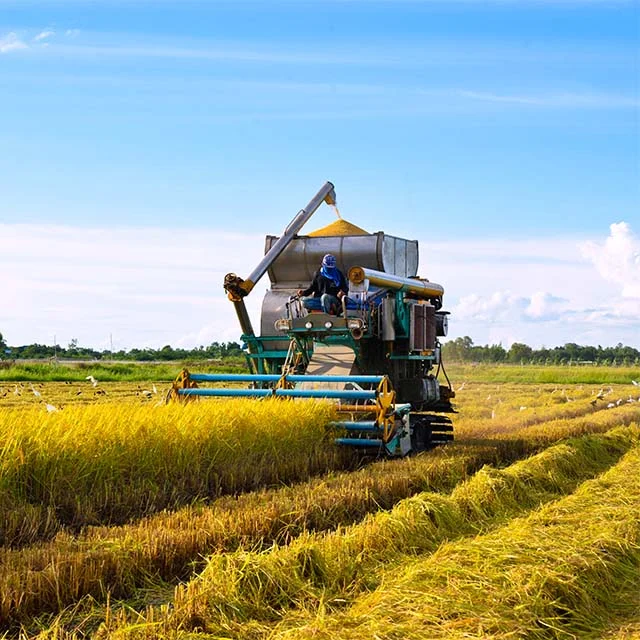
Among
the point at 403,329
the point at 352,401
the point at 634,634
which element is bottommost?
the point at 634,634

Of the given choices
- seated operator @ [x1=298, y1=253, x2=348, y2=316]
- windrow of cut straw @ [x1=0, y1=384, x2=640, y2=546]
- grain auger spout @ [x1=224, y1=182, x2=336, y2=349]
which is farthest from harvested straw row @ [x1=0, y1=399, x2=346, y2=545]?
grain auger spout @ [x1=224, y1=182, x2=336, y2=349]

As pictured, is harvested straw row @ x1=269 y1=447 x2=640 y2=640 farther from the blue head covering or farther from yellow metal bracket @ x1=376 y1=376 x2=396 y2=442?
Answer: the blue head covering

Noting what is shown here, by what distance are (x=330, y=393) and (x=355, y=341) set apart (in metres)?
1.48

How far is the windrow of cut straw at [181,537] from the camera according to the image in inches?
197

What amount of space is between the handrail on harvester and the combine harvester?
0.05 feet

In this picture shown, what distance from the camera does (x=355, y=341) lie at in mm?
11477

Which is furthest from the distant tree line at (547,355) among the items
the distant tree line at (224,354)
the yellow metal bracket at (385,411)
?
the yellow metal bracket at (385,411)

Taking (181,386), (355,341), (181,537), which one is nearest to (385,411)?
(355,341)

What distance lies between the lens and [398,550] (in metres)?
6.21

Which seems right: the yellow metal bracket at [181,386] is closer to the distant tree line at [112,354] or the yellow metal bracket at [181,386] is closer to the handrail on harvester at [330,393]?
the handrail on harvester at [330,393]

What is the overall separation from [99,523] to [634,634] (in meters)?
4.11

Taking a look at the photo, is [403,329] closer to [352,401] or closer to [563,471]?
[352,401]

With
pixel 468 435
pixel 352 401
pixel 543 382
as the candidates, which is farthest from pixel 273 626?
pixel 543 382

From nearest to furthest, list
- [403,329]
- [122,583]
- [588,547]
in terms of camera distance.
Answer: [122,583] → [588,547] → [403,329]
